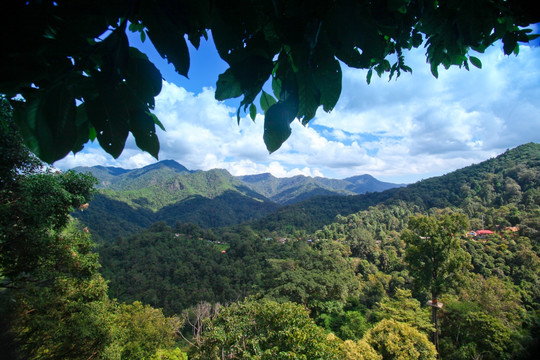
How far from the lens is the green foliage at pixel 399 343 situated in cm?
787

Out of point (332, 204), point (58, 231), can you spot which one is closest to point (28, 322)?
point (58, 231)

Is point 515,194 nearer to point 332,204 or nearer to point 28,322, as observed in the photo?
point 332,204

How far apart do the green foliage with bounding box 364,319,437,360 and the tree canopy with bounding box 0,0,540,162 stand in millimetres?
10465

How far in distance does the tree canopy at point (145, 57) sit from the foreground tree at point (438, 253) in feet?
37.7

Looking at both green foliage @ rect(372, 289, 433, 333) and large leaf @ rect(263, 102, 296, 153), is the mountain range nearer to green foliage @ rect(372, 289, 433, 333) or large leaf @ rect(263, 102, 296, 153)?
green foliage @ rect(372, 289, 433, 333)

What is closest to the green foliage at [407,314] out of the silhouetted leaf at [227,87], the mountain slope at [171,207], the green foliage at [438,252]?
the green foliage at [438,252]

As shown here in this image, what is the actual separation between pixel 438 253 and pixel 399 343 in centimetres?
411

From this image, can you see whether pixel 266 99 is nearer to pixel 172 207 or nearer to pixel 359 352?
pixel 359 352

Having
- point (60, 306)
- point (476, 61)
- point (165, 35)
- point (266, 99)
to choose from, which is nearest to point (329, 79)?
point (266, 99)

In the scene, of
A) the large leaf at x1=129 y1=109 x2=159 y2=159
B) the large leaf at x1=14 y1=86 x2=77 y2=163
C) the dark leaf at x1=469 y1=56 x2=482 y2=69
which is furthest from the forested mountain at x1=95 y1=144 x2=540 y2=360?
the large leaf at x1=14 y1=86 x2=77 y2=163

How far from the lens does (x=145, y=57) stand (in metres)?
0.61

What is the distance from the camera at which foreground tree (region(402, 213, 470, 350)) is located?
957 centimetres

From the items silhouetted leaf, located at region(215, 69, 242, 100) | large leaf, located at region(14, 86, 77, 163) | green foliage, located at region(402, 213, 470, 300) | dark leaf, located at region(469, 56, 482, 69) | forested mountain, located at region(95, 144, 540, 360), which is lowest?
forested mountain, located at region(95, 144, 540, 360)

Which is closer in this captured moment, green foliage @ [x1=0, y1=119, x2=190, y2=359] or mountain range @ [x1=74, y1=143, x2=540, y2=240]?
green foliage @ [x1=0, y1=119, x2=190, y2=359]
